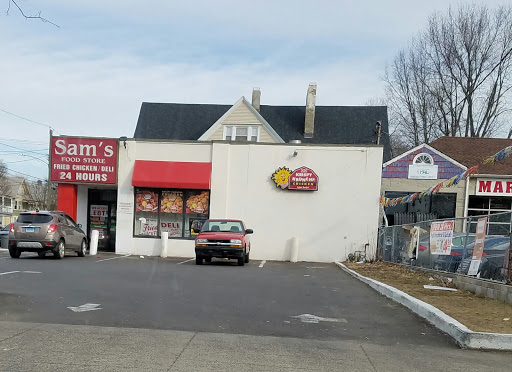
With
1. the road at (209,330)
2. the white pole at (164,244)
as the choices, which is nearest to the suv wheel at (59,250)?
the white pole at (164,244)

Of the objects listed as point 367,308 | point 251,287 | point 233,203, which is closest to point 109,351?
point 367,308

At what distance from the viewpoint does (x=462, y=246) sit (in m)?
11.6

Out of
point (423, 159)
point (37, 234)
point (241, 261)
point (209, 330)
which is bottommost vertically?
point (241, 261)

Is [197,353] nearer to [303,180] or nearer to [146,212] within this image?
[303,180]

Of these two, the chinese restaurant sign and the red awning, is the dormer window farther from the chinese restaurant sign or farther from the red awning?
the red awning

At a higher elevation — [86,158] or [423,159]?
[423,159]

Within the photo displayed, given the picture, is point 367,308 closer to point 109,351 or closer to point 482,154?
point 109,351

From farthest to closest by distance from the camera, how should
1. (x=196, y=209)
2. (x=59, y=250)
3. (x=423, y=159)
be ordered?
(x=423, y=159), (x=196, y=209), (x=59, y=250)

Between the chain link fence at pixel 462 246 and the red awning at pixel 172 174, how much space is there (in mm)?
8787

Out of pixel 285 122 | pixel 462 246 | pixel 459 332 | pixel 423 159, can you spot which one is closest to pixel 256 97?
pixel 285 122

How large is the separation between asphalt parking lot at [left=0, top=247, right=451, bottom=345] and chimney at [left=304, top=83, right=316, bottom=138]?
62.2 feet

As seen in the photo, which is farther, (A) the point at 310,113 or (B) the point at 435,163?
(A) the point at 310,113

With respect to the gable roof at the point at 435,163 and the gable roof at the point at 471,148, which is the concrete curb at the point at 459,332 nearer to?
the gable roof at the point at 435,163

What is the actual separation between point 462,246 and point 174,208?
13352 millimetres
